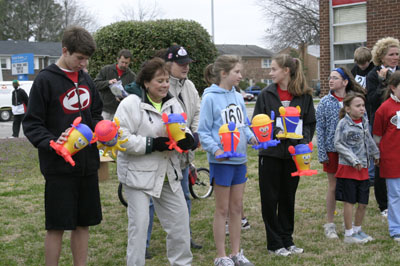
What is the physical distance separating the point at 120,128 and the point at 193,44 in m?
10.00

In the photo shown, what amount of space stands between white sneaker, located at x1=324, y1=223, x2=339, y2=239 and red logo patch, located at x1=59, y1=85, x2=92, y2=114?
3.17 meters

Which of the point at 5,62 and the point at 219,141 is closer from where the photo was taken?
the point at 219,141

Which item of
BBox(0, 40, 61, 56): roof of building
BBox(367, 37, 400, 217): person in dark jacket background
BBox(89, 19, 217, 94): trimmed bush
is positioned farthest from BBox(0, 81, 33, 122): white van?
BBox(0, 40, 61, 56): roof of building

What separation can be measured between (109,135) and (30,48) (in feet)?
197

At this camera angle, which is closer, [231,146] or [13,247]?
[231,146]

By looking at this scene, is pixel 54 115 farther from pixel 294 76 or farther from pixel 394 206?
pixel 394 206

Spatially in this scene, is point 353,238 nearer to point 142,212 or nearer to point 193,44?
point 142,212

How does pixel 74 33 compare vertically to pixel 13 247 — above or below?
above

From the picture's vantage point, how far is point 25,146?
14.6m

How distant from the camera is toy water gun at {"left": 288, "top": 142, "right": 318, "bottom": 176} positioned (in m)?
4.66

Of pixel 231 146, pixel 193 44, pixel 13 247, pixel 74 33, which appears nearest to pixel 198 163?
pixel 193 44

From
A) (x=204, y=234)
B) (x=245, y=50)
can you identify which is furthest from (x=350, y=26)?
(x=245, y=50)

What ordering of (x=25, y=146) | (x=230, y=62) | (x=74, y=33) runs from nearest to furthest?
(x=74, y=33) → (x=230, y=62) → (x=25, y=146)

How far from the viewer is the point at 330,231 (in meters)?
5.59
